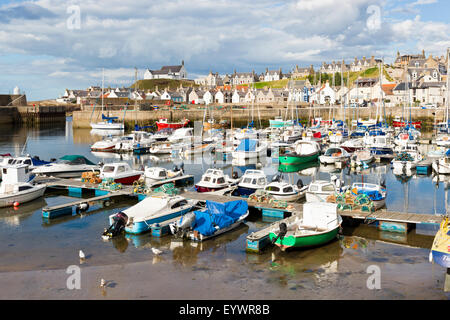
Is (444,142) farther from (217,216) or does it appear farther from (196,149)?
(217,216)

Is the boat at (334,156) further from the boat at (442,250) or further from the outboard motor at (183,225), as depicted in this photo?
the boat at (442,250)

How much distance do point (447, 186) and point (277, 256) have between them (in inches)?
848

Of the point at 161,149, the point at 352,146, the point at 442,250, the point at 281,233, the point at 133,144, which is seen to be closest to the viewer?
the point at 442,250

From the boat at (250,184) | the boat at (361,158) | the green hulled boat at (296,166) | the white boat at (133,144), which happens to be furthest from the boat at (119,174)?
the white boat at (133,144)

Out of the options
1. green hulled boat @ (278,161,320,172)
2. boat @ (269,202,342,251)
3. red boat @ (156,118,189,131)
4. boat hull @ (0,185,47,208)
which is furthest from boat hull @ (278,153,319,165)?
red boat @ (156,118,189,131)

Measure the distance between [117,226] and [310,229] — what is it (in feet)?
28.1

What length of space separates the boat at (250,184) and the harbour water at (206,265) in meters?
3.22

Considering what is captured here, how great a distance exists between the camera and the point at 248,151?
44.5 m

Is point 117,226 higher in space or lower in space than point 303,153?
lower

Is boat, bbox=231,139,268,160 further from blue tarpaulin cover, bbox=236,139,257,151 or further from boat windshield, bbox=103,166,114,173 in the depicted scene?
boat windshield, bbox=103,166,114,173

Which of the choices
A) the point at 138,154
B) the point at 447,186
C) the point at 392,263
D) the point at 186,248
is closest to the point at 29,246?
the point at 186,248

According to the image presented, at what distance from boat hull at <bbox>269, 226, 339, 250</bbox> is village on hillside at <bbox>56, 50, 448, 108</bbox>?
48783mm

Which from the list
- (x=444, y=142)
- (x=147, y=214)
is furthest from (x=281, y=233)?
(x=444, y=142)

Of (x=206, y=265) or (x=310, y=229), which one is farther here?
(x=310, y=229)
